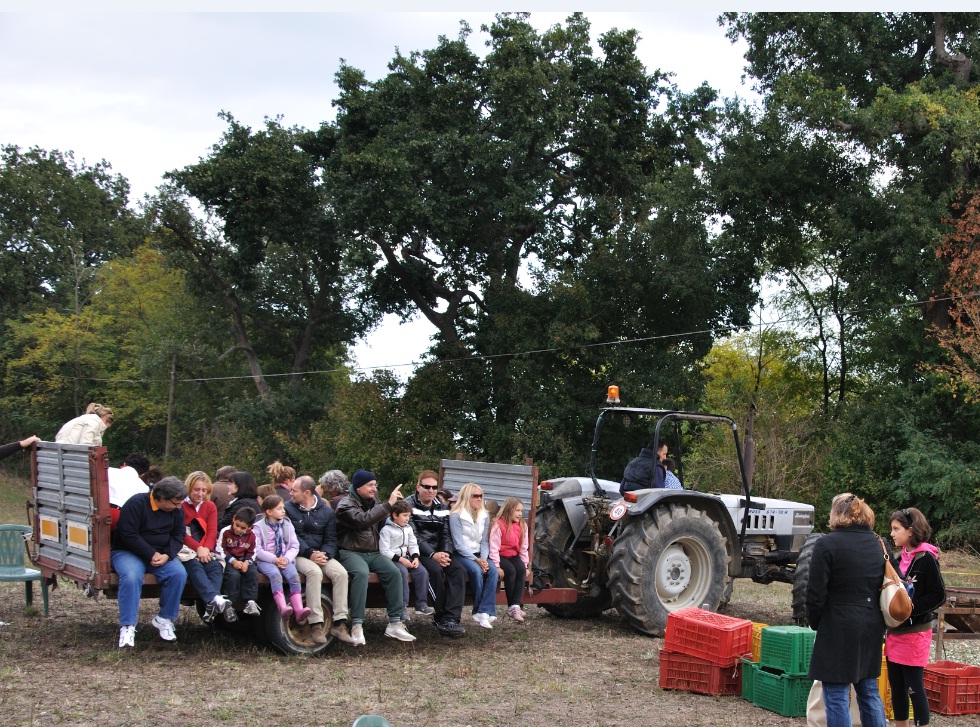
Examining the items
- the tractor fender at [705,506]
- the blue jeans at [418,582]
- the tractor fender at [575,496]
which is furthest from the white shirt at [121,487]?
the tractor fender at [705,506]

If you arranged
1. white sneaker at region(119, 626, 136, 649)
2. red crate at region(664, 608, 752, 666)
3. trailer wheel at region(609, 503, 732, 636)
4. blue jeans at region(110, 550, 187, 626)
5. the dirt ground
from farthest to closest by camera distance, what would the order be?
trailer wheel at region(609, 503, 732, 636)
white sneaker at region(119, 626, 136, 649)
blue jeans at region(110, 550, 187, 626)
red crate at region(664, 608, 752, 666)
the dirt ground

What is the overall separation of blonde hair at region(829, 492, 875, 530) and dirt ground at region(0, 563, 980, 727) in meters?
1.70

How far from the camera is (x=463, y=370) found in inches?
1177

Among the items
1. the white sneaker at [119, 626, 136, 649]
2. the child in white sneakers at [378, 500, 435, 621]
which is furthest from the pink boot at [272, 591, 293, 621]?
the white sneaker at [119, 626, 136, 649]

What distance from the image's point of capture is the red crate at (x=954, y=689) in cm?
675

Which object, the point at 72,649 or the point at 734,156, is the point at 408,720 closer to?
the point at 72,649

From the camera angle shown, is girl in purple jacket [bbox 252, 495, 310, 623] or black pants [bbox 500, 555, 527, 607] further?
black pants [bbox 500, 555, 527, 607]

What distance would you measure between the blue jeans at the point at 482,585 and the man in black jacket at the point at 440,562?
10 cm

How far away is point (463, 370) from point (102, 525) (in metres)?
22.4

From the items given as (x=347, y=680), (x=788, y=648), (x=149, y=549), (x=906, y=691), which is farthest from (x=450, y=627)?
(x=906, y=691)

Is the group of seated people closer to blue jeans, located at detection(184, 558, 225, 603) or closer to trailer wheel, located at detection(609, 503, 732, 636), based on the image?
blue jeans, located at detection(184, 558, 225, 603)

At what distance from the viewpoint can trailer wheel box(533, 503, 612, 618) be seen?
→ 10398mm

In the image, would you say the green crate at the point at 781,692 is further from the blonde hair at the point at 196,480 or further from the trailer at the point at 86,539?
the blonde hair at the point at 196,480

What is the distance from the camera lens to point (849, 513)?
5414 millimetres
